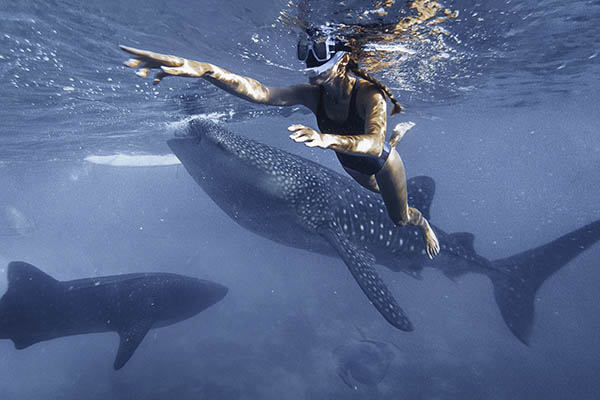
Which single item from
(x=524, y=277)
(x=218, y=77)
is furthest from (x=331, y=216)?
(x=524, y=277)

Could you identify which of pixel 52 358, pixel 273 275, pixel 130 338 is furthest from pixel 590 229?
pixel 273 275

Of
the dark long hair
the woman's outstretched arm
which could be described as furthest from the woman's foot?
the woman's outstretched arm

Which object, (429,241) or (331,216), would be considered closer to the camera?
(429,241)

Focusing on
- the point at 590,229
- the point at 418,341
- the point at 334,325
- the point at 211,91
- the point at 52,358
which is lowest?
the point at 52,358

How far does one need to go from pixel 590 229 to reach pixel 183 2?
29.4ft

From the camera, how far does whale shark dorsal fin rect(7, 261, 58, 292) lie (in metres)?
7.66

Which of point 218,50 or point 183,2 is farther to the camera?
point 218,50

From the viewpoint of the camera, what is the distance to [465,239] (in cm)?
779

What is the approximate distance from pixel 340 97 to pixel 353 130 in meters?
0.38

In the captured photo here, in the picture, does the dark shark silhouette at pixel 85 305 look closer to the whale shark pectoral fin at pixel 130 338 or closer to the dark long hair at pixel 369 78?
the whale shark pectoral fin at pixel 130 338

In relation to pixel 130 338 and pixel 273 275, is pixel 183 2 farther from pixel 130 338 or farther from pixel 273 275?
pixel 273 275

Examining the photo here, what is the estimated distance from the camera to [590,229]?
6441 millimetres

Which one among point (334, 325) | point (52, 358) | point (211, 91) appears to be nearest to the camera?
point (211, 91)

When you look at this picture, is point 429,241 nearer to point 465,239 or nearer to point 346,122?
point 346,122
